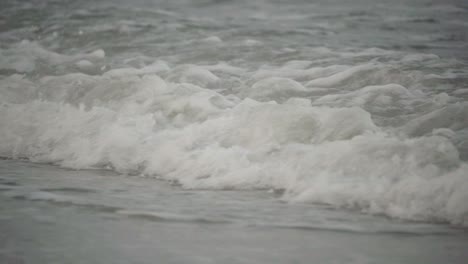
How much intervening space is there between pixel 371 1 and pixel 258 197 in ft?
30.5

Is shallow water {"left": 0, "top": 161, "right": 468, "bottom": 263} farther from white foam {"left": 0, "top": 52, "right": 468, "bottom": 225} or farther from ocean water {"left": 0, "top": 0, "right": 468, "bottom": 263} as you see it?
white foam {"left": 0, "top": 52, "right": 468, "bottom": 225}

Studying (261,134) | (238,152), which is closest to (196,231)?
(238,152)

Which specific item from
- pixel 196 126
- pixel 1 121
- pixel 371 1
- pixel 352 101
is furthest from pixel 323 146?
pixel 371 1

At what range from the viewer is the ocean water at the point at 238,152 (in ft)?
10.5

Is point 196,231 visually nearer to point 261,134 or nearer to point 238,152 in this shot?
point 238,152

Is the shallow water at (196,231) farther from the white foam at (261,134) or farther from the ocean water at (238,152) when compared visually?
the white foam at (261,134)

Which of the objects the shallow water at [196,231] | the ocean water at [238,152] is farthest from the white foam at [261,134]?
the shallow water at [196,231]

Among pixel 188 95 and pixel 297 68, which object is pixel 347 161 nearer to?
pixel 188 95

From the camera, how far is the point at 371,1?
41.4 ft

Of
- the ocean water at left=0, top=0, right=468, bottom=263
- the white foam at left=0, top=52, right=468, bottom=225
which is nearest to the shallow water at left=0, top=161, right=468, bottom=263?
the ocean water at left=0, top=0, right=468, bottom=263

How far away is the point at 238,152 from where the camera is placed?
14.8ft

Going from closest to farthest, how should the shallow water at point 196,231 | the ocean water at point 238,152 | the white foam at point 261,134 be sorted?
the shallow water at point 196,231, the ocean water at point 238,152, the white foam at point 261,134

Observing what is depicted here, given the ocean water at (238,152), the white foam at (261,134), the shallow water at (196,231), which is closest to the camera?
the shallow water at (196,231)

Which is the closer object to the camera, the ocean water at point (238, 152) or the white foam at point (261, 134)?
the ocean water at point (238, 152)
